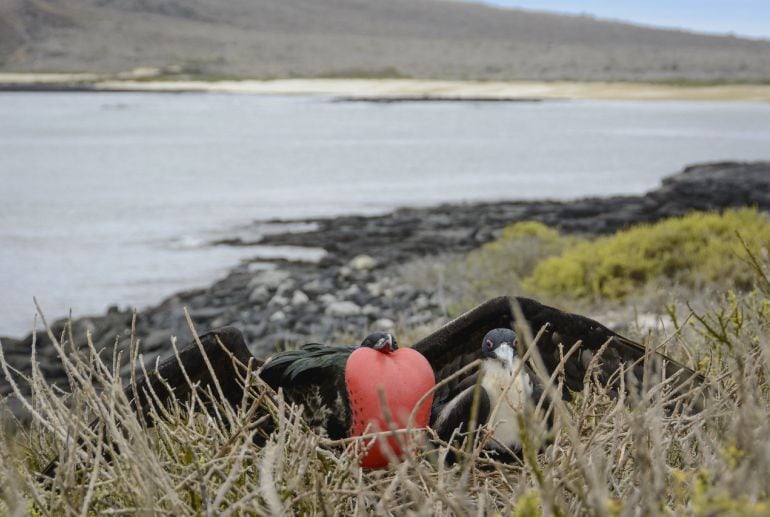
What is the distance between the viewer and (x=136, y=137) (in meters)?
29.7

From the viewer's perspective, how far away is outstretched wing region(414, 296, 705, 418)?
2182 mm

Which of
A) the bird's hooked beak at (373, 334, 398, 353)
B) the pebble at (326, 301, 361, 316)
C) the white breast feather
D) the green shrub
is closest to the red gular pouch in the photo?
the bird's hooked beak at (373, 334, 398, 353)

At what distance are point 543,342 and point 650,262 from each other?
214 inches

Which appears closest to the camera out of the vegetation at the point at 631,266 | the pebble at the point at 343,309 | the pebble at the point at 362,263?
the vegetation at the point at 631,266

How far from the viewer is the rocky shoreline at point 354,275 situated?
7.12 metres

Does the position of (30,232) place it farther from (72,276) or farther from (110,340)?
(110,340)

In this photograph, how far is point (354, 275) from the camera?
921cm

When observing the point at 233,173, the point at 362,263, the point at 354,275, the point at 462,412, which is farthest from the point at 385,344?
the point at 233,173

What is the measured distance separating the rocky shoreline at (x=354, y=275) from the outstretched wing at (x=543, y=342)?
2.54m

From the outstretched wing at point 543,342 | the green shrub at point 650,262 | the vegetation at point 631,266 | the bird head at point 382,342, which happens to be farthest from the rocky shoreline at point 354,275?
the bird head at point 382,342

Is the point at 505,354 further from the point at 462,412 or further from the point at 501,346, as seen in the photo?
the point at 462,412

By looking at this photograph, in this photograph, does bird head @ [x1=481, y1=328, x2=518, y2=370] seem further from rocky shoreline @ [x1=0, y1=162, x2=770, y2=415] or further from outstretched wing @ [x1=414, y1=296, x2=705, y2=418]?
rocky shoreline @ [x1=0, y1=162, x2=770, y2=415]

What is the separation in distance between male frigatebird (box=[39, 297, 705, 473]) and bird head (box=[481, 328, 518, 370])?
0.10 m

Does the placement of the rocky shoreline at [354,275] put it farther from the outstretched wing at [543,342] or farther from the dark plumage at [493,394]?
the dark plumage at [493,394]
